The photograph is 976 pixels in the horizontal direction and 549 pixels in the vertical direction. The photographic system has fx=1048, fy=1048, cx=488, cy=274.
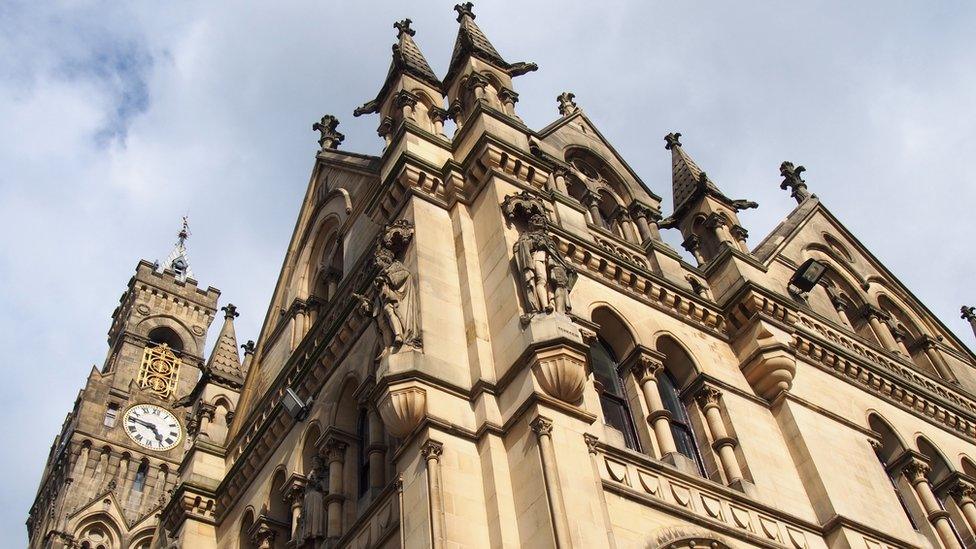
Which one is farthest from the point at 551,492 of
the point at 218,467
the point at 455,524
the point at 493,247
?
the point at 218,467

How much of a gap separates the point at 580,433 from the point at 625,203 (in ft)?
35.0

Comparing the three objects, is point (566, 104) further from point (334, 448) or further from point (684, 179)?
point (334, 448)

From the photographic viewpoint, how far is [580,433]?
13023 millimetres

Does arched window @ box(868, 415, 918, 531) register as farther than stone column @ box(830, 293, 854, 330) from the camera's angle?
No

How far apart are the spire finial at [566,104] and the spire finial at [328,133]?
5.52 meters

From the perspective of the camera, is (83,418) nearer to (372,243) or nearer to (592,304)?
(372,243)

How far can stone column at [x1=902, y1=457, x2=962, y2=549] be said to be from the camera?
18.5 metres

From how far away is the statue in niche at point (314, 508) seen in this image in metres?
16.4

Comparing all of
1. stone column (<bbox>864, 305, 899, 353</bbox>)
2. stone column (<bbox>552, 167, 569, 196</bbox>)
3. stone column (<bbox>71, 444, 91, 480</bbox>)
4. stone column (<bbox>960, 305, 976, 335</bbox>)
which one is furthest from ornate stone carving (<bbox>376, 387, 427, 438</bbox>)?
stone column (<bbox>71, 444, 91, 480</bbox>)

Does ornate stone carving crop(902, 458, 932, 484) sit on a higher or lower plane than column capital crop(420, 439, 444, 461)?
higher

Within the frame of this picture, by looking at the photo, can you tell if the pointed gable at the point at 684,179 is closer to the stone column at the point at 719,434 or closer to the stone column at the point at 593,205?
the stone column at the point at 593,205

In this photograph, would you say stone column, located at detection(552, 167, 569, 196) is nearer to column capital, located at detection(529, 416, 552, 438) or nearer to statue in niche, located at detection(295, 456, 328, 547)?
statue in niche, located at detection(295, 456, 328, 547)

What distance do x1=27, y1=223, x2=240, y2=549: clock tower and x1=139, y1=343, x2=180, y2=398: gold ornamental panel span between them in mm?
53

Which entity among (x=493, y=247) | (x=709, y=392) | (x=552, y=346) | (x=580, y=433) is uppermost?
(x=493, y=247)
